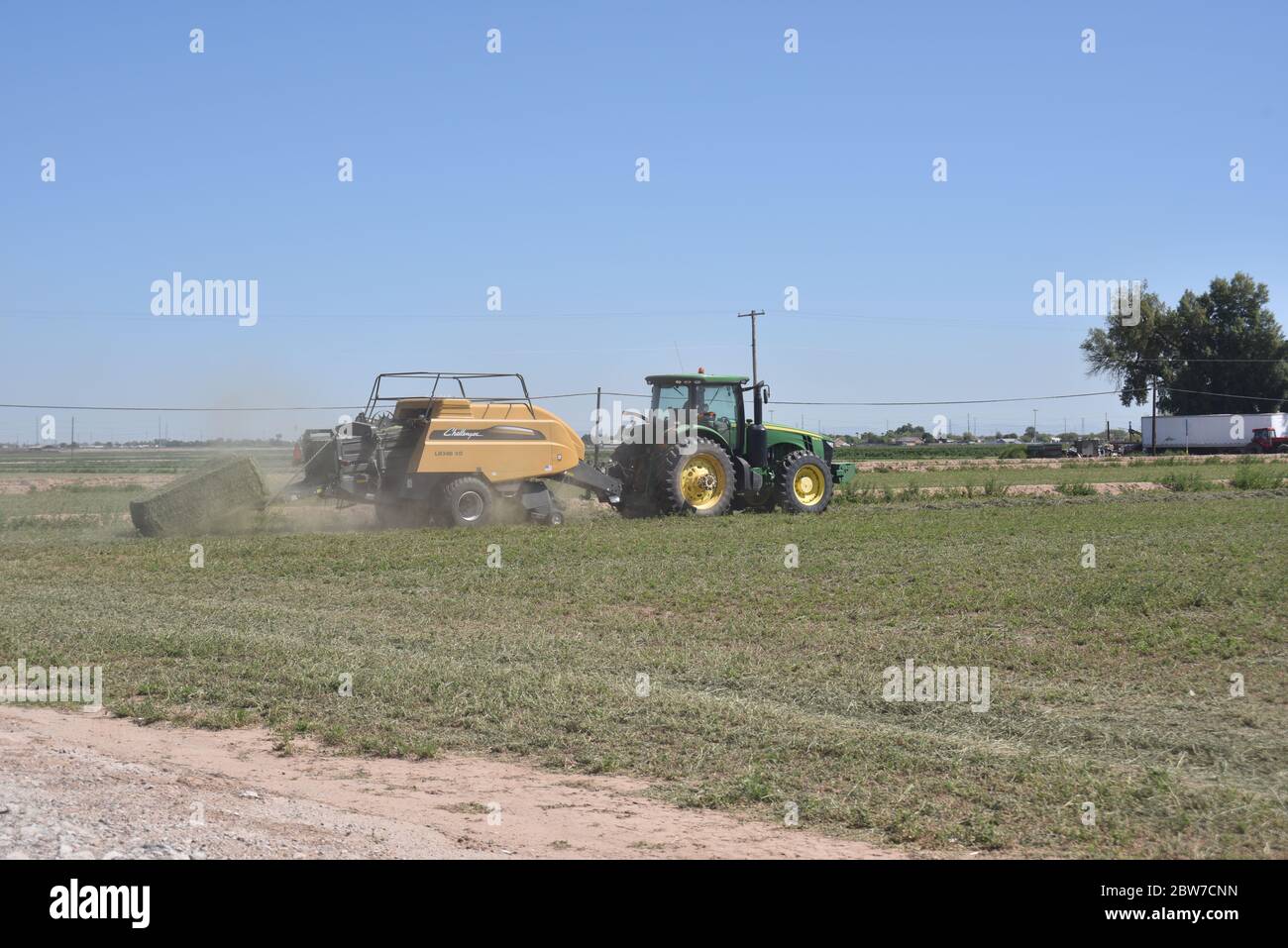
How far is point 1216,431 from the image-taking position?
223 ft

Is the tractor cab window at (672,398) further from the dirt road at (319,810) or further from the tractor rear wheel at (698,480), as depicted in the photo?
the dirt road at (319,810)

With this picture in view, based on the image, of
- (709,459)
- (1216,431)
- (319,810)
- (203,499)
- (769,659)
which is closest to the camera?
(319,810)

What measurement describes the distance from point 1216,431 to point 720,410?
186 feet

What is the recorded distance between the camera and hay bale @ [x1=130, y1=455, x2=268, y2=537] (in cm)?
1844

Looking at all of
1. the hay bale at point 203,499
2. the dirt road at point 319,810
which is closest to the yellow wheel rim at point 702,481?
the hay bale at point 203,499

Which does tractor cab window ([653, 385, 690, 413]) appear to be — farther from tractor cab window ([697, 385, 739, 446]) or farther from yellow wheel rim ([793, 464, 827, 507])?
yellow wheel rim ([793, 464, 827, 507])

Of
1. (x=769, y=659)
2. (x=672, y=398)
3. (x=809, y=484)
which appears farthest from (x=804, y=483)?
(x=769, y=659)

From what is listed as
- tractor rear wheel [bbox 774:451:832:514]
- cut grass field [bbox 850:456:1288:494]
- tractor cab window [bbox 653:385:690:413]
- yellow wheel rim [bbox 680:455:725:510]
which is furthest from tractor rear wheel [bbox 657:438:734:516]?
cut grass field [bbox 850:456:1288:494]

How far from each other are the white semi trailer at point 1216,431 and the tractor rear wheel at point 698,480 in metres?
55.9

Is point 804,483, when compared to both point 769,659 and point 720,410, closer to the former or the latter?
point 720,410

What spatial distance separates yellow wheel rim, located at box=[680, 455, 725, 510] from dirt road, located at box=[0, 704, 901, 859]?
551 inches

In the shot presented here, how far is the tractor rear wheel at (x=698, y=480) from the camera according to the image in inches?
810
